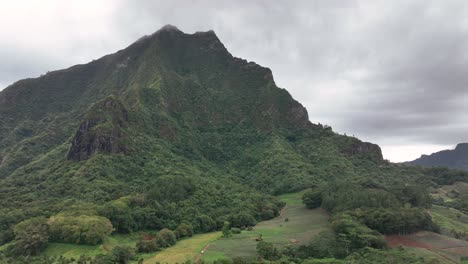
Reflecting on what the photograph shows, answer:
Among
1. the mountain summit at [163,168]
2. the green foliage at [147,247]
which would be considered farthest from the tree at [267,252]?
the mountain summit at [163,168]

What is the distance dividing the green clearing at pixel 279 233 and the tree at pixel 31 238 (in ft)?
109

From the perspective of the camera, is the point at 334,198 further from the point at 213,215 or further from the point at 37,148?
the point at 37,148

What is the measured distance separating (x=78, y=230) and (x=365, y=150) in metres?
137

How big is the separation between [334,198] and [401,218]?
77.5 ft

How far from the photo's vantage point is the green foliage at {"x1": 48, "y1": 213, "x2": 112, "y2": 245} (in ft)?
257

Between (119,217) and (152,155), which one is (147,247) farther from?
(152,155)

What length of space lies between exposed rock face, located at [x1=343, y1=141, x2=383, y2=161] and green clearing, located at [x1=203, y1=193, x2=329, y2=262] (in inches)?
2642

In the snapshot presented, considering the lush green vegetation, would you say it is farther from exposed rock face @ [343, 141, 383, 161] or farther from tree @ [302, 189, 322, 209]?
exposed rock face @ [343, 141, 383, 161]

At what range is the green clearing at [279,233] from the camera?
7319cm

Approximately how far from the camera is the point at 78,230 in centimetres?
7862

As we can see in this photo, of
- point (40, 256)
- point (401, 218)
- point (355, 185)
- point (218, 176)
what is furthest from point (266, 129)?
point (40, 256)

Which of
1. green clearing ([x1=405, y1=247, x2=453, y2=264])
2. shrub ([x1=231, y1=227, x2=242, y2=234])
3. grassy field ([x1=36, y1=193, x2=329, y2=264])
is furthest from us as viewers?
shrub ([x1=231, y1=227, x2=242, y2=234])

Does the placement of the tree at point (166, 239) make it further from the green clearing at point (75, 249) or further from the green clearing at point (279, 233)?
the green clearing at point (75, 249)

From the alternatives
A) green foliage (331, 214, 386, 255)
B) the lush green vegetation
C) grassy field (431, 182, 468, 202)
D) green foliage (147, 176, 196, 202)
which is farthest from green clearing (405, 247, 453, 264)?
grassy field (431, 182, 468, 202)
